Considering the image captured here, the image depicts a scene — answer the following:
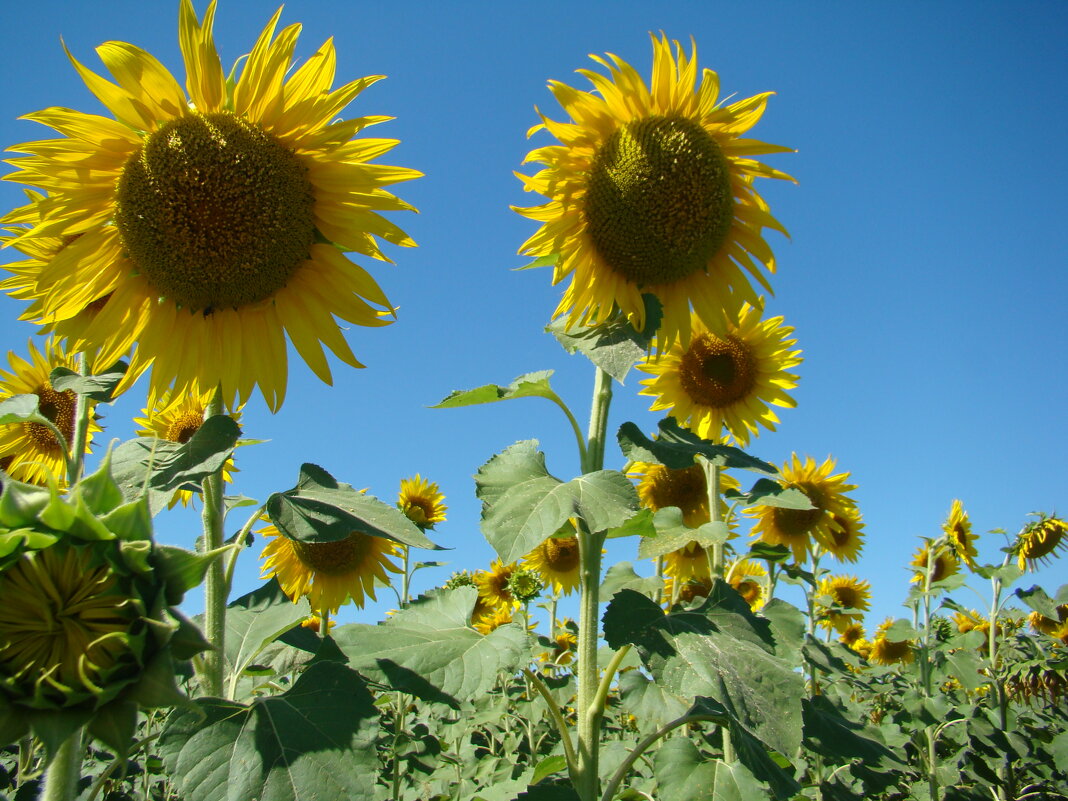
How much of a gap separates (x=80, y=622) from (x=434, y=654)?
1180 mm

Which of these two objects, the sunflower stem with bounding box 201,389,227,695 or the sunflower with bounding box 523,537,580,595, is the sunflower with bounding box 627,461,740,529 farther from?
the sunflower stem with bounding box 201,389,227,695

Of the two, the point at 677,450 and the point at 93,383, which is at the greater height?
the point at 677,450

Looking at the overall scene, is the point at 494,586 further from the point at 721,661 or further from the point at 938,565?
the point at 721,661

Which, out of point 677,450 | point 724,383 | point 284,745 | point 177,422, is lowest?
point 284,745

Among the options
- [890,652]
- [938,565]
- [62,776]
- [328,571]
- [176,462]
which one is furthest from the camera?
[890,652]

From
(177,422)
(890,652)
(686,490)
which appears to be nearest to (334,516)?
(177,422)

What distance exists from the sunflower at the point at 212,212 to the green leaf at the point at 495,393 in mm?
380

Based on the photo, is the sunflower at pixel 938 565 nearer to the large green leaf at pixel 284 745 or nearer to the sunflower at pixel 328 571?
the sunflower at pixel 328 571

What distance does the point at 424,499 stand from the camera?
682 centimetres

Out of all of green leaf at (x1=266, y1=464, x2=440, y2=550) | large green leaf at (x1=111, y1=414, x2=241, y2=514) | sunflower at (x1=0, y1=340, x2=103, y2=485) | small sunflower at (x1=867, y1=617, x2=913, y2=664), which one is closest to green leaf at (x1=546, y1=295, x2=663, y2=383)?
green leaf at (x1=266, y1=464, x2=440, y2=550)

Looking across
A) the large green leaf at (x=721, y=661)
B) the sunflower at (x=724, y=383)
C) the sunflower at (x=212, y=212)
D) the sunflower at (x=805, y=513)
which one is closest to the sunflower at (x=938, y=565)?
the sunflower at (x=805, y=513)

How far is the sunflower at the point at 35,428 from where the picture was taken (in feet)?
12.9

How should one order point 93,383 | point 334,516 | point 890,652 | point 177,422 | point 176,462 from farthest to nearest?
point 890,652
point 177,422
point 93,383
point 334,516
point 176,462

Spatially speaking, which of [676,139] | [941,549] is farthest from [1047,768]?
[676,139]
